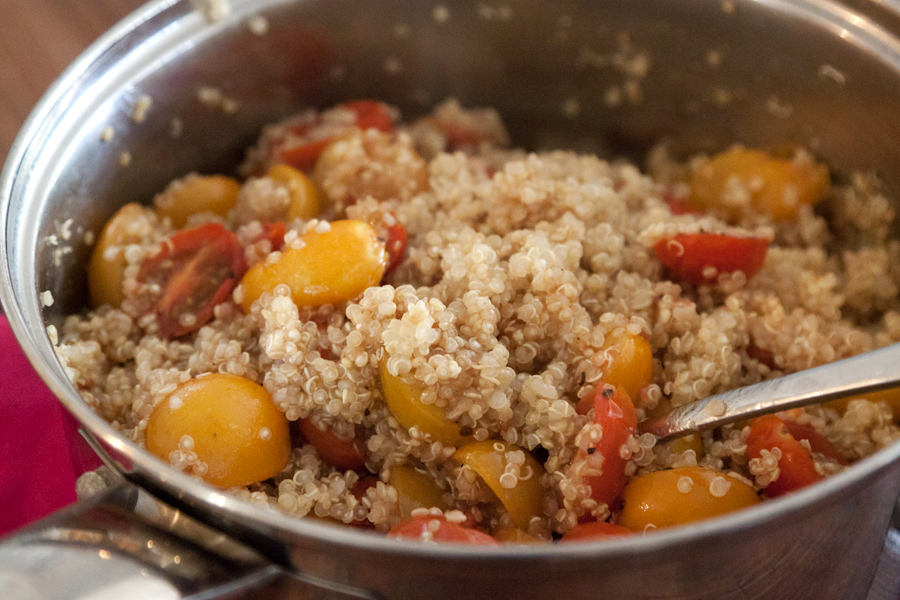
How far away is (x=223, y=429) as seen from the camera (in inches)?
27.8

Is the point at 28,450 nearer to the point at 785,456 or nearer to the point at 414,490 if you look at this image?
the point at 414,490

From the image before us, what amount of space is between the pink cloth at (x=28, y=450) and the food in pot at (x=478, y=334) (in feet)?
0.35

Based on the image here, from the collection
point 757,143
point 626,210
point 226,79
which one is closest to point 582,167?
point 626,210

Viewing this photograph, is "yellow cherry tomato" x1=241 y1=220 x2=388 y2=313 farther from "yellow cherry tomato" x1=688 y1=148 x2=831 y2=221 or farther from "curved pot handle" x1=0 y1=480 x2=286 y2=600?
"yellow cherry tomato" x1=688 y1=148 x2=831 y2=221

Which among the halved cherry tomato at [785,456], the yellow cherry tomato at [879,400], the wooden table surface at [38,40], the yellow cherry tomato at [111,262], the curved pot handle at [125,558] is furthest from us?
the wooden table surface at [38,40]

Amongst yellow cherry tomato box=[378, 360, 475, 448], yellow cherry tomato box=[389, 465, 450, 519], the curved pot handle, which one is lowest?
yellow cherry tomato box=[389, 465, 450, 519]

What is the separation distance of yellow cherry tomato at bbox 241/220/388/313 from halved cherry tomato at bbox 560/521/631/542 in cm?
33

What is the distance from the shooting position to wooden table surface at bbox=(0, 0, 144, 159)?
1182 millimetres


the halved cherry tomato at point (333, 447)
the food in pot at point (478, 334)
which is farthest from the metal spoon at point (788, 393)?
Result: the halved cherry tomato at point (333, 447)

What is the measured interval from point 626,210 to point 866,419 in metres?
0.38

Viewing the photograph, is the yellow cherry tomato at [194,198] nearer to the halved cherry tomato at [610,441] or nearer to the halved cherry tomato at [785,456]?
the halved cherry tomato at [610,441]

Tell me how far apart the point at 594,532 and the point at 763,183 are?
2.09 feet

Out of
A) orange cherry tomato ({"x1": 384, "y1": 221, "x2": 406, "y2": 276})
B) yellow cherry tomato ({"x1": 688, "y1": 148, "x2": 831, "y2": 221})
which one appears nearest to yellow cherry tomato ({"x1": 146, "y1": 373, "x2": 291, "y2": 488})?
orange cherry tomato ({"x1": 384, "y1": 221, "x2": 406, "y2": 276})

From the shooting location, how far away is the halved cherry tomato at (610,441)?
0.68m
